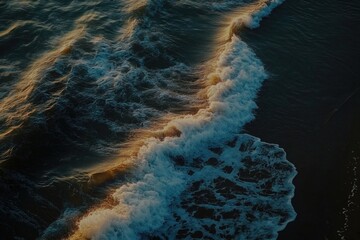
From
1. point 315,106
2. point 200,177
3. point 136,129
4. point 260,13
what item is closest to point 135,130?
point 136,129

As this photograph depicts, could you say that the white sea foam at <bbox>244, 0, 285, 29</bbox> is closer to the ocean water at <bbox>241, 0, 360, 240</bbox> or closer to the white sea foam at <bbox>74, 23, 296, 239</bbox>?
the ocean water at <bbox>241, 0, 360, 240</bbox>

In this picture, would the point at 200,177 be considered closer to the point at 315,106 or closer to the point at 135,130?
the point at 135,130

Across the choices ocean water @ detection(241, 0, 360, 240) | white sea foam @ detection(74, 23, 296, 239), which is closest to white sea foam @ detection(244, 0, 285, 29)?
ocean water @ detection(241, 0, 360, 240)

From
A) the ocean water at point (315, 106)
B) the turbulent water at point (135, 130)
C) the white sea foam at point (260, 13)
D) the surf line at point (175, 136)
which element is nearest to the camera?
the surf line at point (175, 136)

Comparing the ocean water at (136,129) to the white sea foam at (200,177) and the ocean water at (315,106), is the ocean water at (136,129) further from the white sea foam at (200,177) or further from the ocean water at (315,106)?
the ocean water at (315,106)

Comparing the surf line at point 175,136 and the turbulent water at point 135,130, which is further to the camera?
the turbulent water at point 135,130

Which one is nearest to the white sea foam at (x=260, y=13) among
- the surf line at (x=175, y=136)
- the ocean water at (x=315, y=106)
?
the surf line at (x=175, y=136)
